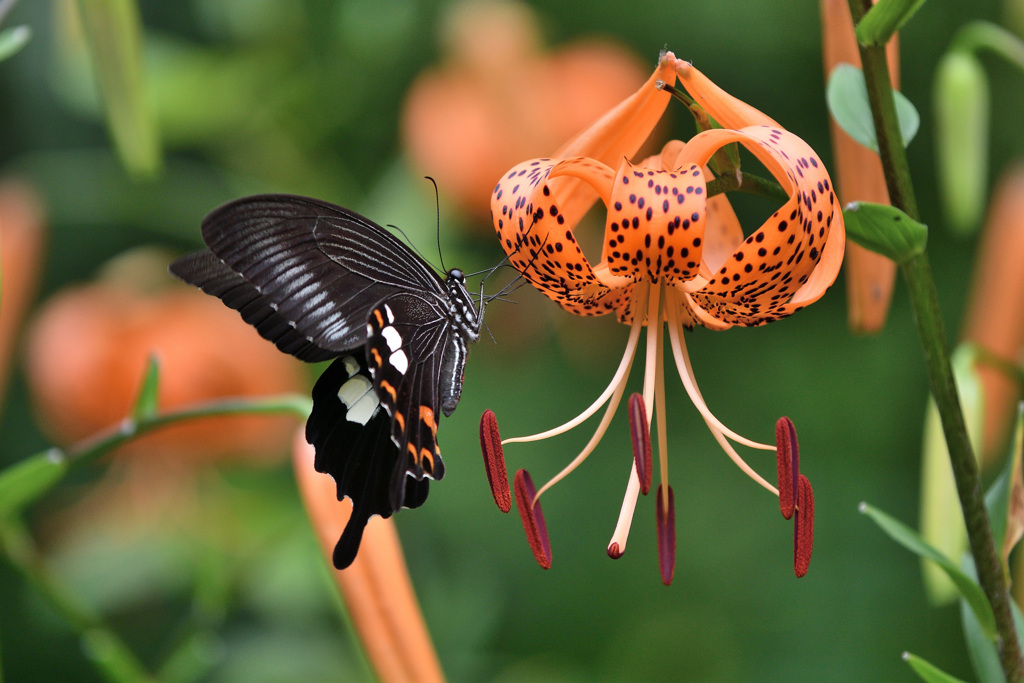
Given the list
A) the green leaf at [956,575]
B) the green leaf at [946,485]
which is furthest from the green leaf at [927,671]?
the green leaf at [946,485]

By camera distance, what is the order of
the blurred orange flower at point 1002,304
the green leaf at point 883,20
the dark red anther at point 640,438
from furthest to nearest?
the blurred orange flower at point 1002,304
the dark red anther at point 640,438
the green leaf at point 883,20

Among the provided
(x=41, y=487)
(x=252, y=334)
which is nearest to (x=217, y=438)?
(x=252, y=334)

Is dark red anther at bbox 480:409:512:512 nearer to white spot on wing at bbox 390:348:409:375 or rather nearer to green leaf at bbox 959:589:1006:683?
white spot on wing at bbox 390:348:409:375

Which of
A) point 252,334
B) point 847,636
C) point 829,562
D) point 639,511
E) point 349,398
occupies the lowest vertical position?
point 847,636

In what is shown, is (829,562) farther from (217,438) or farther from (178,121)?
(178,121)

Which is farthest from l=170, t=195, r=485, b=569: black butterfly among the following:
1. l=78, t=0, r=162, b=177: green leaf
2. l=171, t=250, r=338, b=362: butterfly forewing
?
l=78, t=0, r=162, b=177: green leaf

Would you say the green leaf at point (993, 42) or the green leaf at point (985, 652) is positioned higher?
the green leaf at point (993, 42)

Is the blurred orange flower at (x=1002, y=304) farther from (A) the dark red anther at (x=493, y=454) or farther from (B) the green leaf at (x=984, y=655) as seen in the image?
(A) the dark red anther at (x=493, y=454)

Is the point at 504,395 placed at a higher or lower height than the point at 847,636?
higher

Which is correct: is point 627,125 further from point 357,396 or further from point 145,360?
point 145,360
